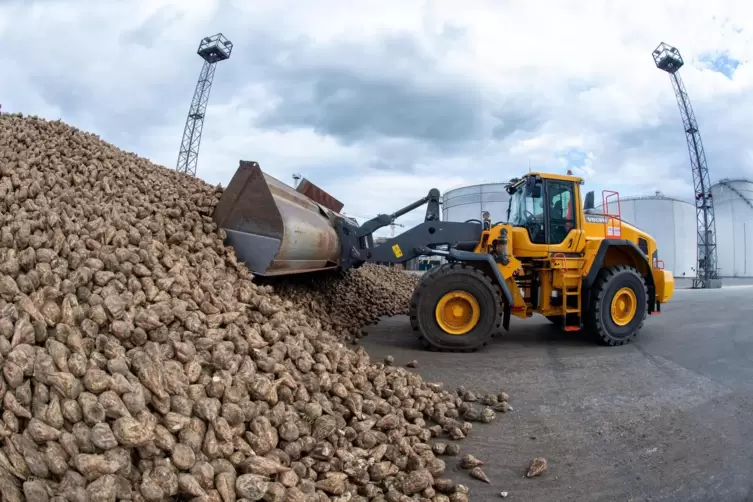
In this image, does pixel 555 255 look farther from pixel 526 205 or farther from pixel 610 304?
pixel 610 304

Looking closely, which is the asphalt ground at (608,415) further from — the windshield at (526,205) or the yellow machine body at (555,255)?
the windshield at (526,205)

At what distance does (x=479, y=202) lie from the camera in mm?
24422

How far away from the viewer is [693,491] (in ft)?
8.97

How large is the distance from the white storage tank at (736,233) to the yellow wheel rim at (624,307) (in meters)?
33.0

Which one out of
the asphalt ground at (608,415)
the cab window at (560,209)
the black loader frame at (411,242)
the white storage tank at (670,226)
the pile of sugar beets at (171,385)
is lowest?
the asphalt ground at (608,415)

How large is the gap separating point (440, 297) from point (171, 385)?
3812 mm

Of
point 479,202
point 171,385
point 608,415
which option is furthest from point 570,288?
point 479,202

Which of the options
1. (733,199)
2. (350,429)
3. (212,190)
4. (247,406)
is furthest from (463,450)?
(733,199)

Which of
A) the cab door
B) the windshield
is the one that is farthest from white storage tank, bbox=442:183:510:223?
the cab door

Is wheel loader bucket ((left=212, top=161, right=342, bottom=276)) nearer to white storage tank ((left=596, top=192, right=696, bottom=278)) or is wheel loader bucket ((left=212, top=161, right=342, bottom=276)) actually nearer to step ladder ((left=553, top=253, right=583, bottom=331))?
step ladder ((left=553, top=253, right=583, bottom=331))

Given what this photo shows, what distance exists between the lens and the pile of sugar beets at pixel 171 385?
2129 millimetres

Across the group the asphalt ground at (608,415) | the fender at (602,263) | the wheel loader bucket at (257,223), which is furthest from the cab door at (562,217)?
the wheel loader bucket at (257,223)

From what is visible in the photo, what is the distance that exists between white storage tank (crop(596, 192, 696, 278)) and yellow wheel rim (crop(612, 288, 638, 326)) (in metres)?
25.5

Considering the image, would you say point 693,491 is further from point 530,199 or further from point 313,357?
point 530,199
